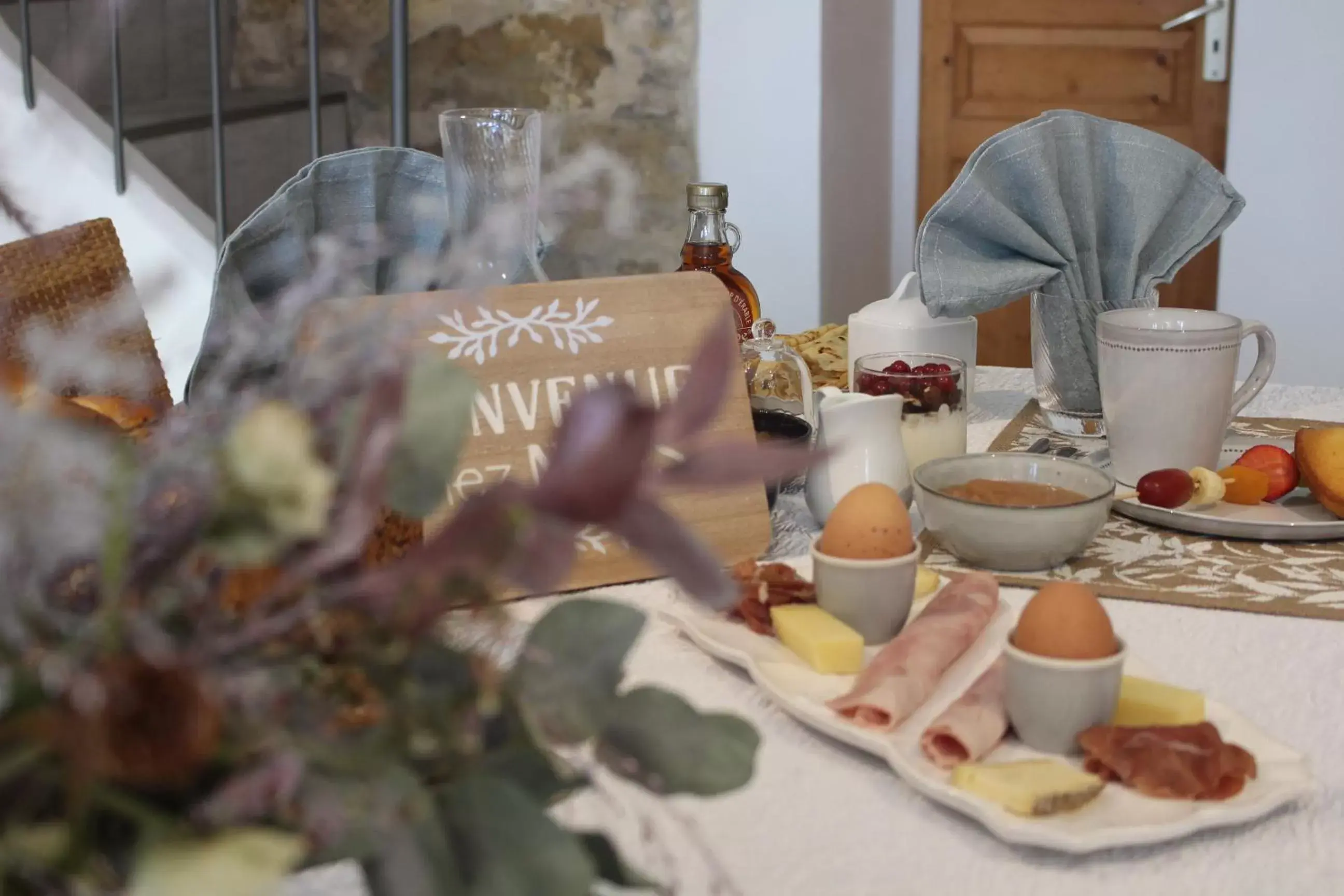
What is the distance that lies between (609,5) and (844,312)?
903 millimetres

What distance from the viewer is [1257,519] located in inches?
42.4

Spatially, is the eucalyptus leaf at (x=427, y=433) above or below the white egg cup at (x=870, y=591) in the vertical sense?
above

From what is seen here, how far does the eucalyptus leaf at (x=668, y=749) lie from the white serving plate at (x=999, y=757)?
248 millimetres

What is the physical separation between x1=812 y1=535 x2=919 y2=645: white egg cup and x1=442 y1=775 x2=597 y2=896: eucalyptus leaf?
0.48 metres

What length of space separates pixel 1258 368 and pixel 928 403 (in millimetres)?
340

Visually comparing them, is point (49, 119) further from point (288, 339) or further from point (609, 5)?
point (288, 339)

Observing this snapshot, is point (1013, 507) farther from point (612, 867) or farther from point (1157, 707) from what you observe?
point (612, 867)

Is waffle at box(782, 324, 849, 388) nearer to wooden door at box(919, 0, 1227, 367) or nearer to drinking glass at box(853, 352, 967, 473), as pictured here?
drinking glass at box(853, 352, 967, 473)

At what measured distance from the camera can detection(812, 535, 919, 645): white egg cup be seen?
2.62 feet

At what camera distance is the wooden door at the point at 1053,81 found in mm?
3438

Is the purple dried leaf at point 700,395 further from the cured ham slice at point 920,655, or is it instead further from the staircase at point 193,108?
the staircase at point 193,108

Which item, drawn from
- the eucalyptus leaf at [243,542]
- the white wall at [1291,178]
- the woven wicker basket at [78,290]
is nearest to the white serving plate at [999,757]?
the woven wicker basket at [78,290]

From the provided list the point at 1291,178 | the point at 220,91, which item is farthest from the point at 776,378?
the point at 1291,178

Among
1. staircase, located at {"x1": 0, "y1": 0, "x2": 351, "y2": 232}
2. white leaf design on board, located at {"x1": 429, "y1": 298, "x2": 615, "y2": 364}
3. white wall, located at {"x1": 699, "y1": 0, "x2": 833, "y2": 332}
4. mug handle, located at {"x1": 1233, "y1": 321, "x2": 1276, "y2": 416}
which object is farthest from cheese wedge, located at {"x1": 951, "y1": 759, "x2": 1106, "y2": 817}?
white wall, located at {"x1": 699, "y1": 0, "x2": 833, "y2": 332}
